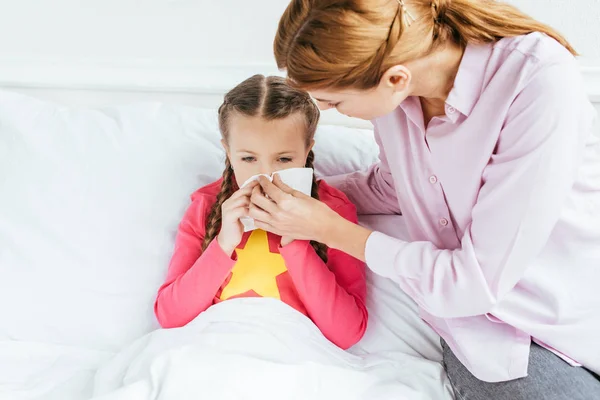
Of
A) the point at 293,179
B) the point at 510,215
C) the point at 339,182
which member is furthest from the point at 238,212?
the point at 510,215

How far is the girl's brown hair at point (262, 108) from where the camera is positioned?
1260 mm

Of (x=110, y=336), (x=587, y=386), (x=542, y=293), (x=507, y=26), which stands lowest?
(x=110, y=336)

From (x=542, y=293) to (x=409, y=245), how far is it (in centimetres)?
25

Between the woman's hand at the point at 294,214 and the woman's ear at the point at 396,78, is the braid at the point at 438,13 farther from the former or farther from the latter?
the woman's hand at the point at 294,214

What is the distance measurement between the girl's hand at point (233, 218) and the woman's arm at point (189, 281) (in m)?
0.02

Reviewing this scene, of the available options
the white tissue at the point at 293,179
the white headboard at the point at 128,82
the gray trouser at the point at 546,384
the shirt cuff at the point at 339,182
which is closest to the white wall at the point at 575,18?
Answer: the white headboard at the point at 128,82

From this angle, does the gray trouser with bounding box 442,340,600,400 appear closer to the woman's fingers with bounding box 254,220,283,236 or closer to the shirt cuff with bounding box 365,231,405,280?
the shirt cuff with bounding box 365,231,405,280

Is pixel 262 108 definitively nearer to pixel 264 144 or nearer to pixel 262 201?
pixel 264 144

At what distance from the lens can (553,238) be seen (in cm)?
102

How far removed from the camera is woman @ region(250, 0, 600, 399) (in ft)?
2.83

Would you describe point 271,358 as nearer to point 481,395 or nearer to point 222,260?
point 222,260

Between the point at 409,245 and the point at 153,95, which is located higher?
the point at 409,245

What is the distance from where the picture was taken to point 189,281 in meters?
1.27

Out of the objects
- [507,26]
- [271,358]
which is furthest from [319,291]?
[507,26]
